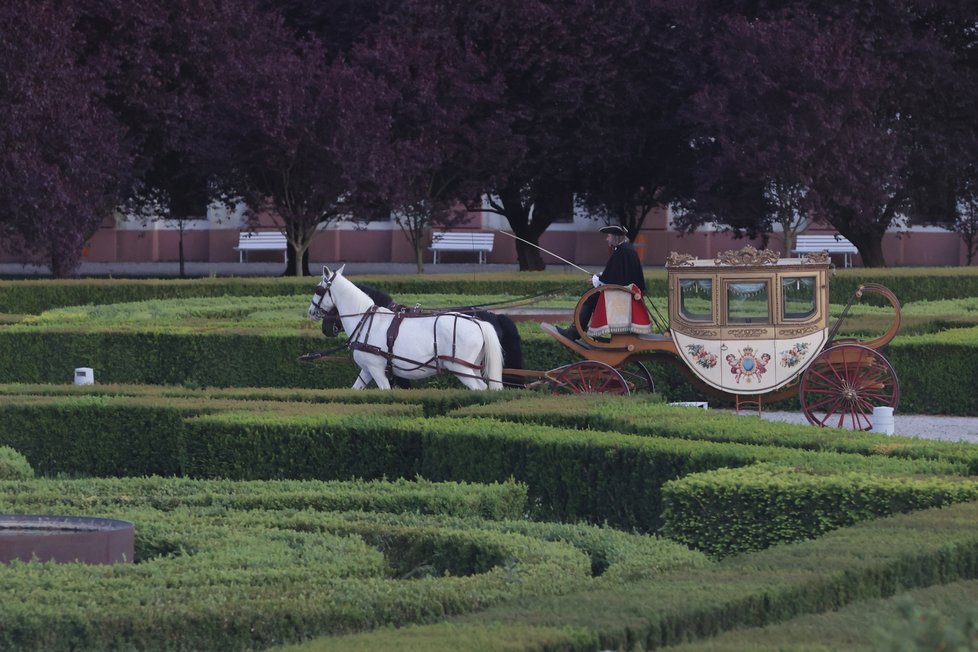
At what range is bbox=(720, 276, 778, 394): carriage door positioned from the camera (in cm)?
1277

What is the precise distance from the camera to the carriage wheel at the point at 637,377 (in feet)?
44.6

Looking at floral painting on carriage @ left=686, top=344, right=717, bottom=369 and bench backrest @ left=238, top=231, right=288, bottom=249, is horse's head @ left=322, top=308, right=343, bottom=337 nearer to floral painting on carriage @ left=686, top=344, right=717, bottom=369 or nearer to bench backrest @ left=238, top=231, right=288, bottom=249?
floral painting on carriage @ left=686, top=344, right=717, bottom=369

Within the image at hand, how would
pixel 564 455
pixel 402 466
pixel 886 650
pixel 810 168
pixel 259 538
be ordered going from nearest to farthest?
pixel 886 650, pixel 259 538, pixel 564 455, pixel 402 466, pixel 810 168

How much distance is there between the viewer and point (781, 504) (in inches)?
302

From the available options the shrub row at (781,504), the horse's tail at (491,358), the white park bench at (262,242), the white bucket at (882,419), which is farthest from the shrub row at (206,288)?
the white park bench at (262,242)

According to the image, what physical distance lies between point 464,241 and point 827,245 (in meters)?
9.47

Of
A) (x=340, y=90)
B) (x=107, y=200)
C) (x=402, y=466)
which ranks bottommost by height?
(x=402, y=466)

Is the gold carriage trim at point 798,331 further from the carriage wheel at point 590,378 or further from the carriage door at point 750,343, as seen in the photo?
the carriage wheel at point 590,378

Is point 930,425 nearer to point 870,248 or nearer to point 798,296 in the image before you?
point 798,296

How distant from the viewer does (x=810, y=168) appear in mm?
30000

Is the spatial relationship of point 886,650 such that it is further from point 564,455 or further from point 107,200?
point 107,200

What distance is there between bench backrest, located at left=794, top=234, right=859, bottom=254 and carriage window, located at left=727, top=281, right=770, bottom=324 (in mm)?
28232

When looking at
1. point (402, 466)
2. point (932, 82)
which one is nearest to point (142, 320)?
point (402, 466)

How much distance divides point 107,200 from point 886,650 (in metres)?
29.5
